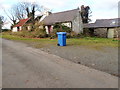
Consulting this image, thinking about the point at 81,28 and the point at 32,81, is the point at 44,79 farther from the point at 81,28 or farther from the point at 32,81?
the point at 81,28

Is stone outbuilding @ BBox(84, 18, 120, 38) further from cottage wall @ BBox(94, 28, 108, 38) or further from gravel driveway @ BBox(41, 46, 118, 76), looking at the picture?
gravel driveway @ BBox(41, 46, 118, 76)

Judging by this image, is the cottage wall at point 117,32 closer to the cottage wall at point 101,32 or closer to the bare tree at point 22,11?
the cottage wall at point 101,32

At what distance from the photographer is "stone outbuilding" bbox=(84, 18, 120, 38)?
25.3 m

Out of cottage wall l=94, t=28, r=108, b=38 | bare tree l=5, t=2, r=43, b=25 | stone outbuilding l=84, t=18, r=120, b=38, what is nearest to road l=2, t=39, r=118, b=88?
stone outbuilding l=84, t=18, r=120, b=38

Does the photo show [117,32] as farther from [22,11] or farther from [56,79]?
[22,11]

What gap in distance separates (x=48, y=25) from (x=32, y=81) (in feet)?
85.4

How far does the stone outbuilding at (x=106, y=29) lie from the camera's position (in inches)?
996

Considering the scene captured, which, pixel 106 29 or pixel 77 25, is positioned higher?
pixel 77 25

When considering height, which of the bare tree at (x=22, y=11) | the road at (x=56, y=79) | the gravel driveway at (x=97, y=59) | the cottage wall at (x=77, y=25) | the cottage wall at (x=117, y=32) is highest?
the bare tree at (x=22, y=11)

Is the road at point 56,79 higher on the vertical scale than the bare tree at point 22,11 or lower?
lower

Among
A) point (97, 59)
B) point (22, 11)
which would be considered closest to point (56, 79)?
point (97, 59)

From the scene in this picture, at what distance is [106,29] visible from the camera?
26781 mm

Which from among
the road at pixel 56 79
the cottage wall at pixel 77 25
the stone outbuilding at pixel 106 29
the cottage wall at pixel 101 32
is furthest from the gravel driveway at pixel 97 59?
the cottage wall at pixel 101 32

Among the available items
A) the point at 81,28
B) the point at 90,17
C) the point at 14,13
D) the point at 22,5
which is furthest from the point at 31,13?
the point at 81,28
